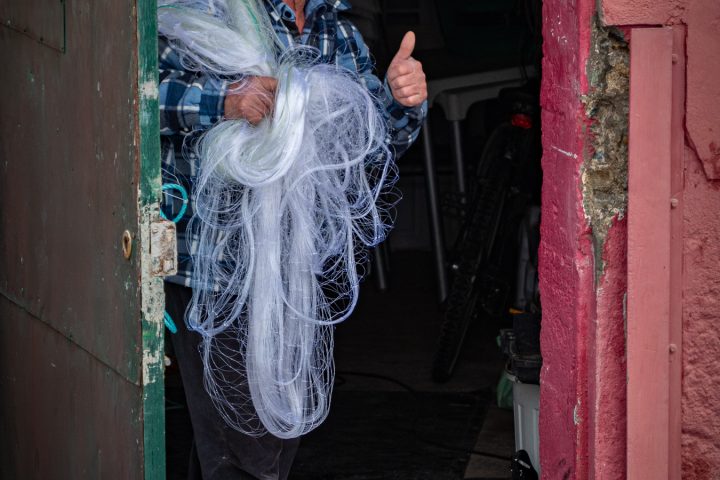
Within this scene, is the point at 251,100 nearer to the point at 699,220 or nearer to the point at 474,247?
the point at 699,220

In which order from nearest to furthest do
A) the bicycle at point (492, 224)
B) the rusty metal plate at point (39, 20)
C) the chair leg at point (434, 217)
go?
the rusty metal plate at point (39, 20) < the bicycle at point (492, 224) < the chair leg at point (434, 217)

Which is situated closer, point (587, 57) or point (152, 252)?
point (152, 252)

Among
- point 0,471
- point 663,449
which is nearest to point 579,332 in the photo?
point 663,449

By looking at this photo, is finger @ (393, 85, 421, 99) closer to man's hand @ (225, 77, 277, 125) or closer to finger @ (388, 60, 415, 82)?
finger @ (388, 60, 415, 82)

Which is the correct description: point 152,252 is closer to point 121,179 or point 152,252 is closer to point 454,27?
point 121,179

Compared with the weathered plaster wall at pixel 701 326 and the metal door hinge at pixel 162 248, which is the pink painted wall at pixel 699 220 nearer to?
the weathered plaster wall at pixel 701 326

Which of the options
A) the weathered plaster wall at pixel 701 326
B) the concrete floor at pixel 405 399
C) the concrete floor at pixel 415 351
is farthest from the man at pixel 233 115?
the concrete floor at pixel 415 351

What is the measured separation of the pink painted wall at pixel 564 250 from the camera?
264 cm

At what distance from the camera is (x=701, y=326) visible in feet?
8.61

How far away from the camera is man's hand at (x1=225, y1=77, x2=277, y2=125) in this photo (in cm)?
254

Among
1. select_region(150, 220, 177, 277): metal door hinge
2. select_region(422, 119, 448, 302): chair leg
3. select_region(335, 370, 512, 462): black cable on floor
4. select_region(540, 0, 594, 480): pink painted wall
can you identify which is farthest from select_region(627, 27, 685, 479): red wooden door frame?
select_region(422, 119, 448, 302): chair leg

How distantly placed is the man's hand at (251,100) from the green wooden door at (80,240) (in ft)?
1.07

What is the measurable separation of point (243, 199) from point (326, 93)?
1.01 feet

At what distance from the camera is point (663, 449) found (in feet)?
8.49
